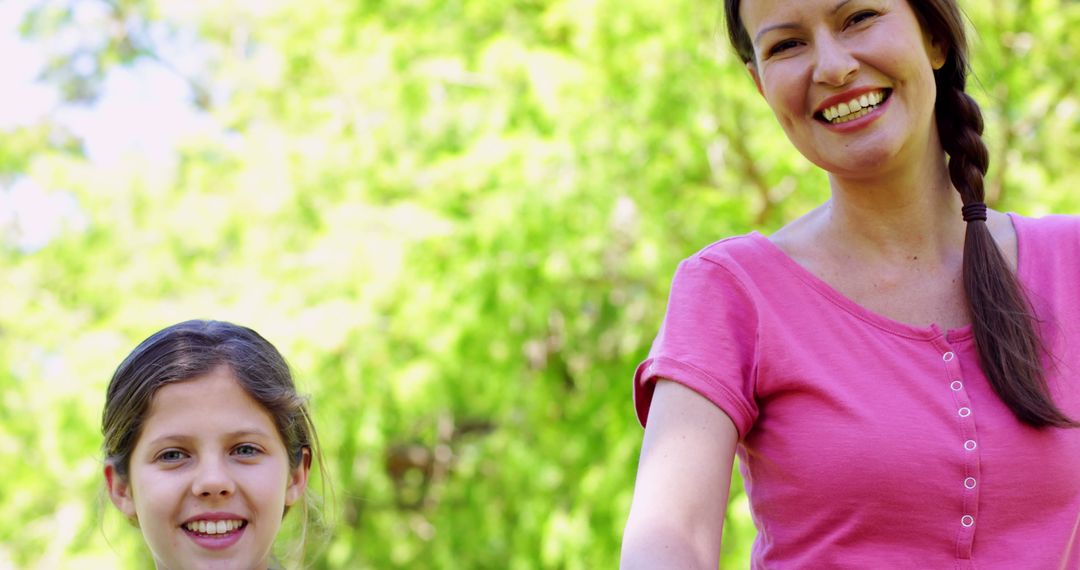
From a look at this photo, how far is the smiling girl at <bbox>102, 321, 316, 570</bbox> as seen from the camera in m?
1.74

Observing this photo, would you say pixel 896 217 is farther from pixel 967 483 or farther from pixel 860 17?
pixel 967 483

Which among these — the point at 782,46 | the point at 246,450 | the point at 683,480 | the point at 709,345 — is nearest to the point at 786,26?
the point at 782,46

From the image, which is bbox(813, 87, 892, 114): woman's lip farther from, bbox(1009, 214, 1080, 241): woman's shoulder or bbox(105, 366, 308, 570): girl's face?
bbox(105, 366, 308, 570): girl's face

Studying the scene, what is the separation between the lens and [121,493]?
184 centimetres

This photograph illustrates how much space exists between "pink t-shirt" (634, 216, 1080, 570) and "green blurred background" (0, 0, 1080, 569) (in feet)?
9.32

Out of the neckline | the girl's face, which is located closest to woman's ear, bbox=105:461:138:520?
the girl's face

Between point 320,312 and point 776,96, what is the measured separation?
12.8 ft

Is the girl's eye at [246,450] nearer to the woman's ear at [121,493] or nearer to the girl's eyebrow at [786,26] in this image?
the woman's ear at [121,493]

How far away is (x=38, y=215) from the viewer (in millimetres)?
6855

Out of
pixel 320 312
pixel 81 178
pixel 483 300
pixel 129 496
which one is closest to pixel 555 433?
pixel 483 300

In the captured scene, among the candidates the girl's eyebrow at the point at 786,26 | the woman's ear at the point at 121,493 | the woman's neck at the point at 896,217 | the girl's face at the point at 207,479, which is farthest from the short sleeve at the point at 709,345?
the woman's ear at the point at 121,493

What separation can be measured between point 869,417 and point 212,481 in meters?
0.83

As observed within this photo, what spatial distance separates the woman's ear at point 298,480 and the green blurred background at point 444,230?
290cm

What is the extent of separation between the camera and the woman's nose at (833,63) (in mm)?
1629
